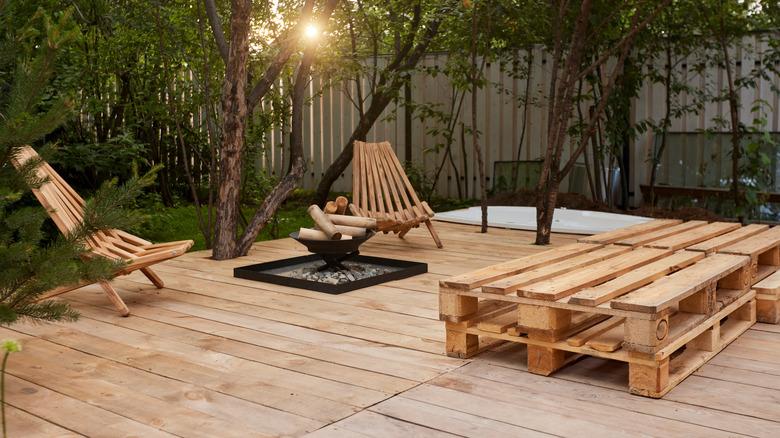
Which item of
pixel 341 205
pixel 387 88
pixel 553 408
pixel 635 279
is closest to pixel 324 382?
pixel 553 408

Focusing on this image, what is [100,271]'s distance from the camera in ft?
7.75

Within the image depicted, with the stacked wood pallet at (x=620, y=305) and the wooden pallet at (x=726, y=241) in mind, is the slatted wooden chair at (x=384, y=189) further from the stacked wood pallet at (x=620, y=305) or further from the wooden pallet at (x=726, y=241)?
the stacked wood pallet at (x=620, y=305)

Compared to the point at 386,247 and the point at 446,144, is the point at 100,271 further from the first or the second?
the point at 446,144

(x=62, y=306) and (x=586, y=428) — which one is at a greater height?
(x=62, y=306)

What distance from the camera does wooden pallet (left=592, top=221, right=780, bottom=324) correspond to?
3748 mm

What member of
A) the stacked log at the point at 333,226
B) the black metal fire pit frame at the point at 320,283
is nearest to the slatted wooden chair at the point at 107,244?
the black metal fire pit frame at the point at 320,283

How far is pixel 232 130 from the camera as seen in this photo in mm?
5555

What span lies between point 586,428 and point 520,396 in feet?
1.12

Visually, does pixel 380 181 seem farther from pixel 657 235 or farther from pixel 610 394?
pixel 610 394

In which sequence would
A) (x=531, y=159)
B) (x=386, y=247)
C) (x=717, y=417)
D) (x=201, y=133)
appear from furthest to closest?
(x=531, y=159)
(x=201, y=133)
(x=386, y=247)
(x=717, y=417)

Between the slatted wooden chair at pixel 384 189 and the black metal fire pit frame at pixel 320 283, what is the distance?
52 centimetres

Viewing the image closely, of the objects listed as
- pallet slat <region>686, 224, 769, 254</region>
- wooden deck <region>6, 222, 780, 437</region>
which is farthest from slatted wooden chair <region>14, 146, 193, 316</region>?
pallet slat <region>686, 224, 769, 254</region>

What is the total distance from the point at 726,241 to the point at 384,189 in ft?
9.55

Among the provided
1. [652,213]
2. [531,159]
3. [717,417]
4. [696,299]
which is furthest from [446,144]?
[717,417]
